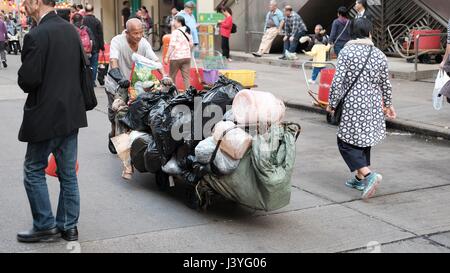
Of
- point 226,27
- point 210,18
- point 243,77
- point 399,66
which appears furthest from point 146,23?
point 243,77

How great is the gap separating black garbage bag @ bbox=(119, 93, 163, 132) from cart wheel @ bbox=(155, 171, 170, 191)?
506 mm

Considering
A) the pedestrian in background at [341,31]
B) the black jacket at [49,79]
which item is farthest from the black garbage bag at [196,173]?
the pedestrian in background at [341,31]

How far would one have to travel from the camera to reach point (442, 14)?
1617 cm

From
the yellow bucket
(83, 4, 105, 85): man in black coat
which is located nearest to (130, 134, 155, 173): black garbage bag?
the yellow bucket

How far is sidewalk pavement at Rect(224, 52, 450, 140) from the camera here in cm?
959

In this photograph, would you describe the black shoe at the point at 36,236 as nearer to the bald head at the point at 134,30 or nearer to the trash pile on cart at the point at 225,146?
the trash pile on cart at the point at 225,146

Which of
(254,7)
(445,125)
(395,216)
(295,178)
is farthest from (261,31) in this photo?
(395,216)

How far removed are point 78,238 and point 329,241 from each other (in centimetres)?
194

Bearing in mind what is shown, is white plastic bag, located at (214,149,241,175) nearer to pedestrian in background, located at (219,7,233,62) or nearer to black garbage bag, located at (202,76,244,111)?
black garbage bag, located at (202,76,244,111)

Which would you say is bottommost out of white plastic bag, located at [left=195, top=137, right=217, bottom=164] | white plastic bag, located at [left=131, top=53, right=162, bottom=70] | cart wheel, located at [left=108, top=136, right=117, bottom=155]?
cart wheel, located at [left=108, top=136, right=117, bottom=155]

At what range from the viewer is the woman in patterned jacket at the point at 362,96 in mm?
6215

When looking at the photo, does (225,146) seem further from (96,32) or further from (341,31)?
(96,32)

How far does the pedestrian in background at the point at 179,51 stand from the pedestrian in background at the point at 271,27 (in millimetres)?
7764

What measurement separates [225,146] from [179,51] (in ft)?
21.8
